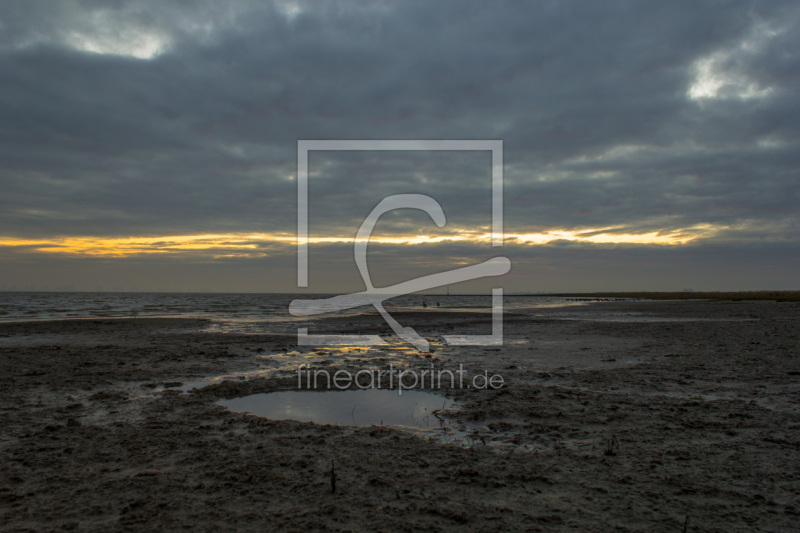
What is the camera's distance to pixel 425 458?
619 cm

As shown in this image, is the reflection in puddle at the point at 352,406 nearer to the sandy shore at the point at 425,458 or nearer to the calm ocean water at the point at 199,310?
the sandy shore at the point at 425,458

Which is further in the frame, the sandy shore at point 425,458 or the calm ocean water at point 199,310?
the calm ocean water at point 199,310

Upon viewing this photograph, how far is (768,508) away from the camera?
15.2 feet

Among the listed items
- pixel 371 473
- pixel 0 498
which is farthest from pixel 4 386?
pixel 371 473

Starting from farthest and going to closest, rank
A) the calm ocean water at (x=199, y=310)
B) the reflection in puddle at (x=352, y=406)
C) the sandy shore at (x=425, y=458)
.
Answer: the calm ocean water at (x=199, y=310) → the reflection in puddle at (x=352, y=406) → the sandy shore at (x=425, y=458)

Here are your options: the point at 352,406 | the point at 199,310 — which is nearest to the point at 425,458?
the point at 352,406

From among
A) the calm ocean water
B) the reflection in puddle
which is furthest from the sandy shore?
the calm ocean water

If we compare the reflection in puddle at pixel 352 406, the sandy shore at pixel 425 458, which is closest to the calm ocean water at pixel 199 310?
the reflection in puddle at pixel 352 406

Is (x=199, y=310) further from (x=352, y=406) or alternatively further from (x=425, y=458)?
(x=425, y=458)

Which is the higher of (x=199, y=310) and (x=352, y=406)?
(x=352, y=406)

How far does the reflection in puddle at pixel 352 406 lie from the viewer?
830cm

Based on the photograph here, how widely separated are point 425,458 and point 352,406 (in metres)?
3.47

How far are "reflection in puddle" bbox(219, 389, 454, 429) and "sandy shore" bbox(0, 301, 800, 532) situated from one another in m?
0.47

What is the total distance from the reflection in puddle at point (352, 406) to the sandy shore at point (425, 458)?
0.47 metres
